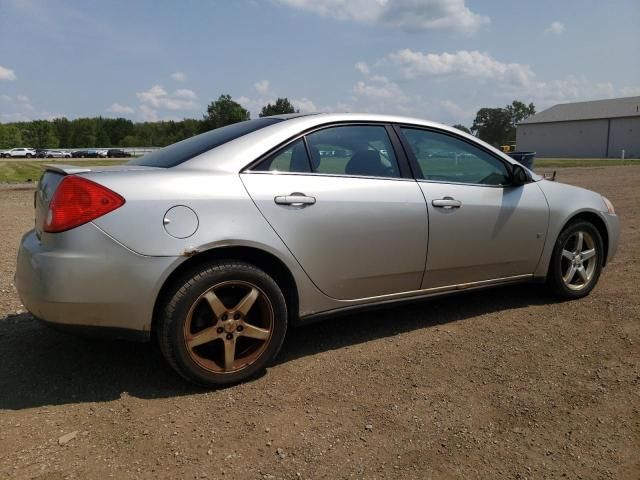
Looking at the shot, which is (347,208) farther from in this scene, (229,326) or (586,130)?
(586,130)

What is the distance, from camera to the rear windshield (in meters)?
3.12

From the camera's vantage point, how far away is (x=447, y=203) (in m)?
3.57

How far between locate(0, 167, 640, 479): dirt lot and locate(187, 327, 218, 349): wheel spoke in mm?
308

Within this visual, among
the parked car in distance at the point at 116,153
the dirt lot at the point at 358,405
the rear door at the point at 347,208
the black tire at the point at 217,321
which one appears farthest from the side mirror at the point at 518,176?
the parked car in distance at the point at 116,153

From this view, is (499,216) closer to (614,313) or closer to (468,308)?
(468,308)

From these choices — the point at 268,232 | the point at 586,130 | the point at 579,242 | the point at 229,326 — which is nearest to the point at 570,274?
the point at 579,242

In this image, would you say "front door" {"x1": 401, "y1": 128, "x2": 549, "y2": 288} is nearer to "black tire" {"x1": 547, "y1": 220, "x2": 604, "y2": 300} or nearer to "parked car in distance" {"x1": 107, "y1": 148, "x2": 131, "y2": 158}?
"black tire" {"x1": 547, "y1": 220, "x2": 604, "y2": 300}

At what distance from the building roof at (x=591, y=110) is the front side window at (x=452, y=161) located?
6871 cm

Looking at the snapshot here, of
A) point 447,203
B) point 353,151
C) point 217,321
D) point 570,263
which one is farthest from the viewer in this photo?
point 570,263

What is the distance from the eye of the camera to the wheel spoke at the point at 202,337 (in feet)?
9.11

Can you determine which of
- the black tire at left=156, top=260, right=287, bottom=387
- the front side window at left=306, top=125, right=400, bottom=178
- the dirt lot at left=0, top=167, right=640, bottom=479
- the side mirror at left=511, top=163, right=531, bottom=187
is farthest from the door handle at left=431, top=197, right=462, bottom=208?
the black tire at left=156, top=260, right=287, bottom=387

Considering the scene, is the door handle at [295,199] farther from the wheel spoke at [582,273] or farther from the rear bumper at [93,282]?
the wheel spoke at [582,273]

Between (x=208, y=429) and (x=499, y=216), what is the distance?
254 centimetres

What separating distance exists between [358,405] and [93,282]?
1504mm
